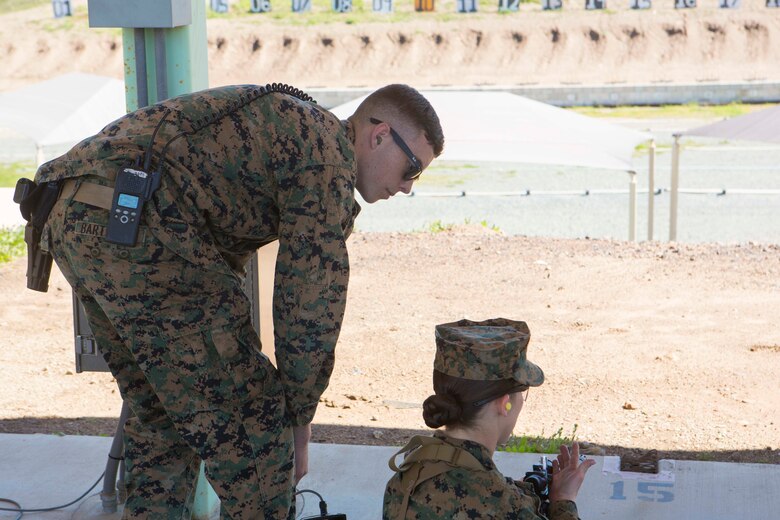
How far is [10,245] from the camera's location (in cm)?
937

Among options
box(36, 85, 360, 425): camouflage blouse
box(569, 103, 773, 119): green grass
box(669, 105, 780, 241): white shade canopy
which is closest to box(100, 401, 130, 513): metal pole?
box(36, 85, 360, 425): camouflage blouse

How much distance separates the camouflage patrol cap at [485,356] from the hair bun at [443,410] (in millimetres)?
66

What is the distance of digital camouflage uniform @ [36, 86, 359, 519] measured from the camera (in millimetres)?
2385

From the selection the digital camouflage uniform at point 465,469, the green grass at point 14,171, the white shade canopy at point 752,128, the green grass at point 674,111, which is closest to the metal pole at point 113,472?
the digital camouflage uniform at point 465,469

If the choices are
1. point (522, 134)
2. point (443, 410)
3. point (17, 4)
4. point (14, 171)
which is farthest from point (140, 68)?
point (17, 4)

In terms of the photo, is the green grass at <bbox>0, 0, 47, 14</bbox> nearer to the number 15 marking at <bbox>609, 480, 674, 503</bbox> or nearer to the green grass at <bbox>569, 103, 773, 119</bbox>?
the green grass at <bbox>569, 103, 773, 119</bbox>

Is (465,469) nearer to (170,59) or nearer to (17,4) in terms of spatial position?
(170,59)

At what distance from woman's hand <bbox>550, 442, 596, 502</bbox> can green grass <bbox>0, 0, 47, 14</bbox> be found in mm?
46334

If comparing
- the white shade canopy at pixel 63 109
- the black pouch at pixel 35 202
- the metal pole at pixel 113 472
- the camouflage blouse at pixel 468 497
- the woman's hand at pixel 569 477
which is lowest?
the white shade canopy at pixel 63 109

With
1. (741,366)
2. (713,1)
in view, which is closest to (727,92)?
(713,1)

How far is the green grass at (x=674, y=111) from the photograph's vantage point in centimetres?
2306

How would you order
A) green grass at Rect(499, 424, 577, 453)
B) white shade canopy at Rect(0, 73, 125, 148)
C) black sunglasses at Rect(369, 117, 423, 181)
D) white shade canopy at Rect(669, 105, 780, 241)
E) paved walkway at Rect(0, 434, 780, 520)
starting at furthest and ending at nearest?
white shade canopy at Rect(0, 73, 125, 148)
white shade canopy at Rect(669, 105, 780, 241)
green grass at Rect(499, 424, 577, 453)
paved walkway at Rect(0, 434, 780, 520)
black sunglasses at Rect(369, 117, 423, 181)

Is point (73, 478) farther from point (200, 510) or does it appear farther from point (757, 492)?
point (757, 492)

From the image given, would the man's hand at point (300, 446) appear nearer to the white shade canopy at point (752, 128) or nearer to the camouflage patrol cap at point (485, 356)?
the camouflage patrol cap at point (485, 356)
